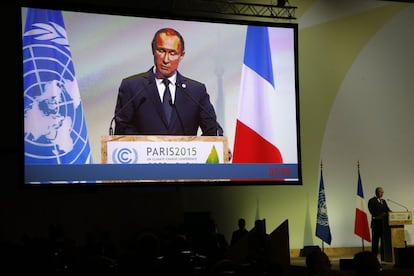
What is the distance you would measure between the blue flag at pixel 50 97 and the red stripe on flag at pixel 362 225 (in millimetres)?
4944

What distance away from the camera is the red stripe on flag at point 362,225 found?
10.3 m

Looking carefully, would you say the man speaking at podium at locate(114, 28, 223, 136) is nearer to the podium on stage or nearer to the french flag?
the podium on stage

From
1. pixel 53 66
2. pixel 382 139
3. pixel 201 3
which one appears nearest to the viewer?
pixel 53 66

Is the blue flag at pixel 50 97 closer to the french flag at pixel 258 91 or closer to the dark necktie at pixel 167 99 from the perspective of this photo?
the dark necktie at pixel 167 99

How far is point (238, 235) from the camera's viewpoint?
8.34m

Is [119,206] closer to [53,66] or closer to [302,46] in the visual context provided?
[53,66]

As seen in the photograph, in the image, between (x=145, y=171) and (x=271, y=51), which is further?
(x=271, y=51)

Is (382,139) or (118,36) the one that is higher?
(118,36)

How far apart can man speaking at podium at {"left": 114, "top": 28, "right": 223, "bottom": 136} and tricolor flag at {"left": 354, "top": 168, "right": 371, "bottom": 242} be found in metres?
3.22

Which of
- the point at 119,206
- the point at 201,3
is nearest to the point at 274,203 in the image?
the point at 119,206

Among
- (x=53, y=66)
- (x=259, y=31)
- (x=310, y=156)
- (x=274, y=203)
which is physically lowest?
(x=274, y=203)

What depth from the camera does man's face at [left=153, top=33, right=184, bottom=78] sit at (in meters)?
8.39

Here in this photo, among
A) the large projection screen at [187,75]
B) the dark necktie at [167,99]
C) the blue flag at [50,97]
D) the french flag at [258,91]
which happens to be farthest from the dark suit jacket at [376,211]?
the blue flag at [50,97]

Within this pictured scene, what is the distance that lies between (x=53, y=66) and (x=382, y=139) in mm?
6180
